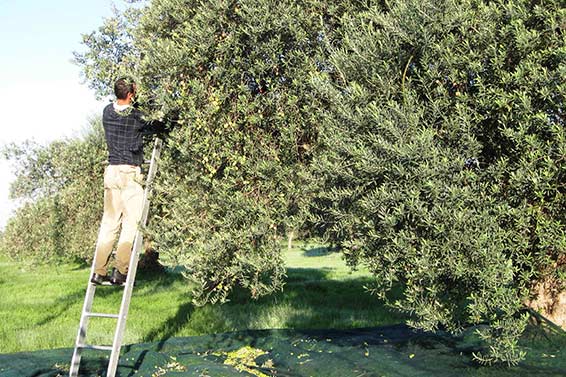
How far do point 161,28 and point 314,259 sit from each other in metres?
45.0

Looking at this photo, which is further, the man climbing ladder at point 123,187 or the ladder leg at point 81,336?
the man climbing ladder at point 123,187

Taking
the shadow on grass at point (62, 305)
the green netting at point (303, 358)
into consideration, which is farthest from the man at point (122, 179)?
the shadow on grass at point (62, 305)

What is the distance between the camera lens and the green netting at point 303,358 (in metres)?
11.0

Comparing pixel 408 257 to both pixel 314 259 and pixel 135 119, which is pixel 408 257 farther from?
pixel 314 259

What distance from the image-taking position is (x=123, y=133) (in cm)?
1036

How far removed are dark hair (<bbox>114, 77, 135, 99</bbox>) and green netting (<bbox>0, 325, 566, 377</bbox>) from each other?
5.51 metres

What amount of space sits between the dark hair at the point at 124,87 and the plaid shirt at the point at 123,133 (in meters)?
0.29

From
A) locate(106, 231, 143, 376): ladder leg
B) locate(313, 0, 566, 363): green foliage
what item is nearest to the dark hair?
locate(106, 231, 143, 376): ladder leg

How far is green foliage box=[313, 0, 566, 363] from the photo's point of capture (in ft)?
28.7

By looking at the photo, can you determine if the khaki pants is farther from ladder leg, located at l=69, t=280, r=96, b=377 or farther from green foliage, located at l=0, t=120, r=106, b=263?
green foliage, located at l=0, t=120, r=106, b=263

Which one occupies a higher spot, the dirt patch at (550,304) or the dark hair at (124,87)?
the dark hair at (124,87)

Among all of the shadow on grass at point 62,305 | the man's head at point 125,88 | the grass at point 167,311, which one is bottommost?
the shadow on grass at point 62,305

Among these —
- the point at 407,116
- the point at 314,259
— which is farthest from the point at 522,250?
the point at 314,259

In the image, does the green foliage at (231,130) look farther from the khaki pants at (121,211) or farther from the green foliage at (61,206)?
the green foliage at (61,206)
